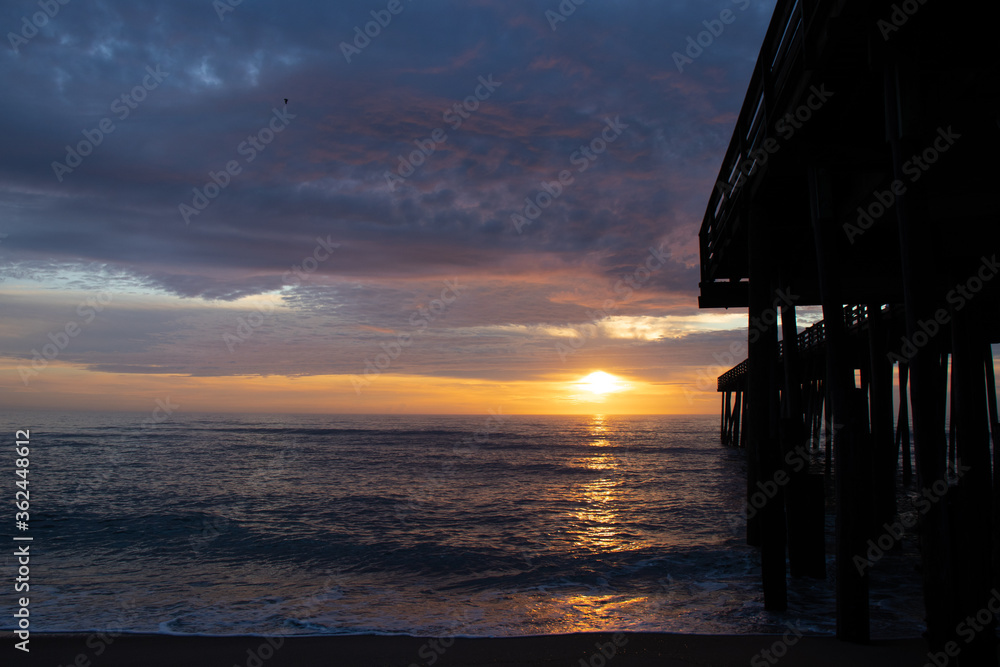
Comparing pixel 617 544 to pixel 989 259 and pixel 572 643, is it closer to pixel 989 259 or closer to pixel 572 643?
pixel 572 643

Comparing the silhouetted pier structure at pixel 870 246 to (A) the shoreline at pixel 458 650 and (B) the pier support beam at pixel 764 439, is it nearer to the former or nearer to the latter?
(B) the pier support beam at pixel 764 439

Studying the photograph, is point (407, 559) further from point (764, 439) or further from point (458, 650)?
point (764, 439)

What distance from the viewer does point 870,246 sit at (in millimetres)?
8594

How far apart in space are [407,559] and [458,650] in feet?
17.7

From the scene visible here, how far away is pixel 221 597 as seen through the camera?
8977 mm

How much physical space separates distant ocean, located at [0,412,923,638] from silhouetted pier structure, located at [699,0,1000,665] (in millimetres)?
1372

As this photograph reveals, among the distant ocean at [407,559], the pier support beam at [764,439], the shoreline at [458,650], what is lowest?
the distant ocean at [407,559]

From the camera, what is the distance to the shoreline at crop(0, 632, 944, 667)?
584 cm

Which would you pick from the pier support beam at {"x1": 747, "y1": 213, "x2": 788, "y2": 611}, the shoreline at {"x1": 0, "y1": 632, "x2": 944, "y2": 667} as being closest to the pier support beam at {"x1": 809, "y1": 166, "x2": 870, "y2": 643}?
the shoreline at {"x1": 0, "y1": 632, "x2": 944, "y2": 667}

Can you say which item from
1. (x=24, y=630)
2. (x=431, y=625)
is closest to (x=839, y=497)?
(x=431, y=625)

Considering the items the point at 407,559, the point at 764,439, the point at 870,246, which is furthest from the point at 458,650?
the point at 870,246

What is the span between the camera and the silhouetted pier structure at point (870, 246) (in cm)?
394

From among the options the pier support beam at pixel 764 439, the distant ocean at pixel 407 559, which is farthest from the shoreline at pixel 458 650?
the pier support beam at pixel 764 439

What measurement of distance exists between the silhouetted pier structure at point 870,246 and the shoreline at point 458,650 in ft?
1.59
